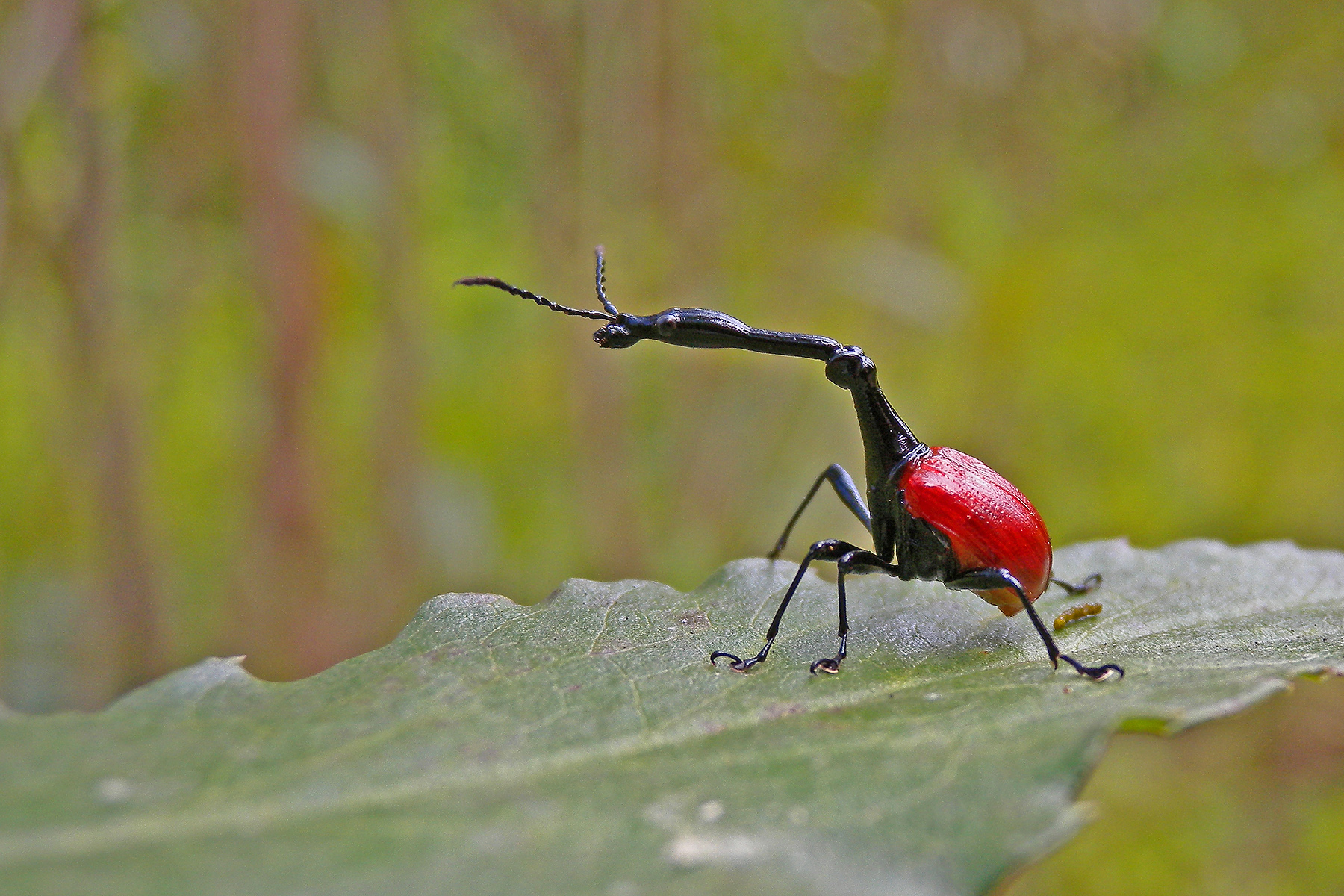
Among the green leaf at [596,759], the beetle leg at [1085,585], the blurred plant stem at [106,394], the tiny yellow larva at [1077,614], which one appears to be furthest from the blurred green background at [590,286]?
the green leaf at [596,759]

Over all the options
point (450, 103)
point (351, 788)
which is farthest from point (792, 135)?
Answer: point (351, 788)

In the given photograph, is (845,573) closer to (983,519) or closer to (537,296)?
(983,519)

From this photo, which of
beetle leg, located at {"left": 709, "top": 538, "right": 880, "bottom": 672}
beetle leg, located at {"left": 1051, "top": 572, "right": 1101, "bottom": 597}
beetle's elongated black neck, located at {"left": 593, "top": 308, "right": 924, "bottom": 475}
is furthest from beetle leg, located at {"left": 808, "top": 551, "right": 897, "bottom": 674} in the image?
beetle leg, located at {"left": 1051, "top": 572, "right": 1101, "bottom": 597}

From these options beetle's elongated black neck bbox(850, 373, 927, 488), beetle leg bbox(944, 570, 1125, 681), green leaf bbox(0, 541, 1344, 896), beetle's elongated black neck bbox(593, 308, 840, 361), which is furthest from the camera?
beetle's elongated black neck bbox(850, 373, 927, 488)

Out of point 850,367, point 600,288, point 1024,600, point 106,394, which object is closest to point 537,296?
point 600,288

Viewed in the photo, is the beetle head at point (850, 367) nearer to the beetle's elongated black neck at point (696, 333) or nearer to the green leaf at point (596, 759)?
the beetle's elongated black neck at point (696, 333)

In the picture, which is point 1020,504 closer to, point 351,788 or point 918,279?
point 351,788

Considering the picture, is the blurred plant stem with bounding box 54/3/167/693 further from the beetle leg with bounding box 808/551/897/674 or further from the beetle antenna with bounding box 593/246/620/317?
the beetle leg with bounding box 808/551/897/674
